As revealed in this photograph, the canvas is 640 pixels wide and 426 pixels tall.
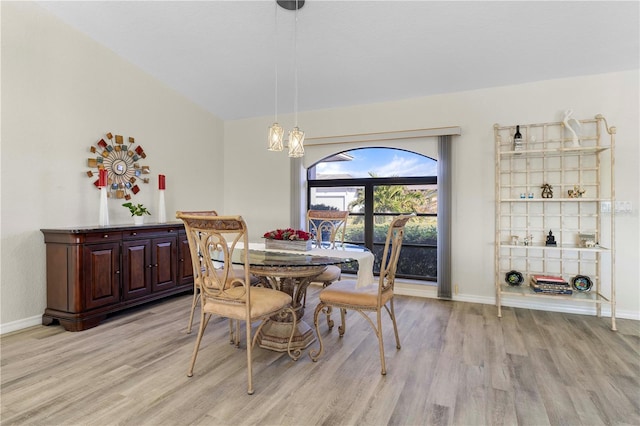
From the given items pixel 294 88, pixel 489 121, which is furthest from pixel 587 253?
pixel 294 88

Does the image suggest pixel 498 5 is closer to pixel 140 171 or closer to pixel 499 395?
pixel 499 395

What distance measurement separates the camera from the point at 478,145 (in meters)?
4.11

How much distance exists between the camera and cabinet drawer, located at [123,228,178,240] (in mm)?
3614

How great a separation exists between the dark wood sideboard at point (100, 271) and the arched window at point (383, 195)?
2399 millimetres

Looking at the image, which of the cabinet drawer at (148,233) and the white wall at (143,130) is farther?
the cabinet drawer at (148,233)

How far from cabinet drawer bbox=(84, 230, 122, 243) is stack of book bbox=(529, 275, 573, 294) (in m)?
4.43

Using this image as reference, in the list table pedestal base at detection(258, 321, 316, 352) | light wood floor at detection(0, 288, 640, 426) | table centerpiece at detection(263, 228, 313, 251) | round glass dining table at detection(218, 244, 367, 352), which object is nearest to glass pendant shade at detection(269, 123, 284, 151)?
table centerpiece at detection(263, 228, 313, 251)

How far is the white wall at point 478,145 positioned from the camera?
140 inches

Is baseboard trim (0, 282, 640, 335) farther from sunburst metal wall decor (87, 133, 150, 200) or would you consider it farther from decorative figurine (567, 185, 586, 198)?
sunburst metal wall decor (87, 133, 150, 200)

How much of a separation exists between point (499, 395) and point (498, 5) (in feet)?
9.75

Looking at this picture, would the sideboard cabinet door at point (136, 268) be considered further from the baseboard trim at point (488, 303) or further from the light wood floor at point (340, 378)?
the baseboard trim at point (488, 303)

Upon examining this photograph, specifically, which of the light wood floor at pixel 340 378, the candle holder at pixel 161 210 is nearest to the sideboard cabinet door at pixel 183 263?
the candle holder at pixel 161 210

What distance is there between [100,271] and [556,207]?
4.90 meters

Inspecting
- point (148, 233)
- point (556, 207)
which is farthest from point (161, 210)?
point (556, 207)
